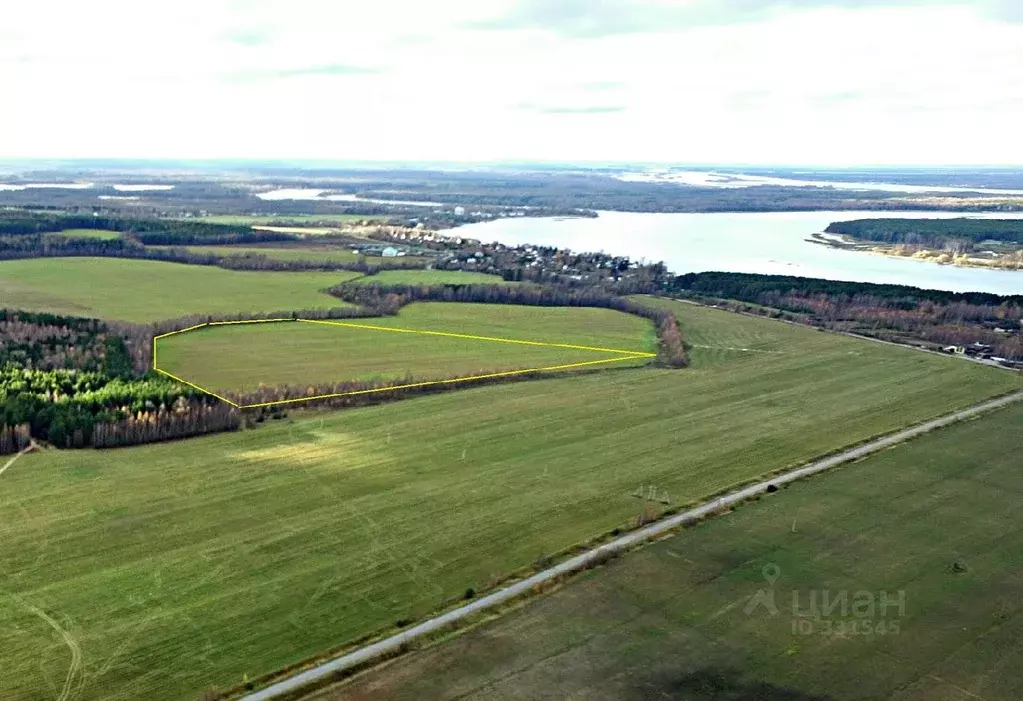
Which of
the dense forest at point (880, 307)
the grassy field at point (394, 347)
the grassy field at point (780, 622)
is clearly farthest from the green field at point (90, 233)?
the grassy field at point (780, 622)

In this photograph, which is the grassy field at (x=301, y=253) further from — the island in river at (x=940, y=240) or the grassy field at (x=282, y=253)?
the island in river at (x=940, y=240)

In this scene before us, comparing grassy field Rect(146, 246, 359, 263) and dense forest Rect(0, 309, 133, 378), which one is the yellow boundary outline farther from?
grassy field Rect(146, 246, 359, 263)

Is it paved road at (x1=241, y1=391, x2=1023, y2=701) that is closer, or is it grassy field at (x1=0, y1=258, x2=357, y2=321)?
paved road at (x1=241, y1=391, x2=1023, y2=701)

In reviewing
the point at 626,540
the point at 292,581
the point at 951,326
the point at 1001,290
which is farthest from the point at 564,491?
the point at 1001,290

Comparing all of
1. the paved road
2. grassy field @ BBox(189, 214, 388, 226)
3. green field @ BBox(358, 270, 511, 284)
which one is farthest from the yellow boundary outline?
grassy field @ BBox(189, 214, 388, 226)

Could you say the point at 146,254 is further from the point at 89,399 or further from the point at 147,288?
the point at 89,399

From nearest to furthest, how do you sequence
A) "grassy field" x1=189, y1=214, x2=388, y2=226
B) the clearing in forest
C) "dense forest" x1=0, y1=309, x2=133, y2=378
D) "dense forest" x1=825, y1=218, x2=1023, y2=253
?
"dense forest" x1=0, y1=309, x2=133, y2=378 < the clearing in forest < "dense forest" x1=825, y1=218, x2=1023, y2=253 < "grassy field" x1=189, y1=214, x2=388, y2=226
